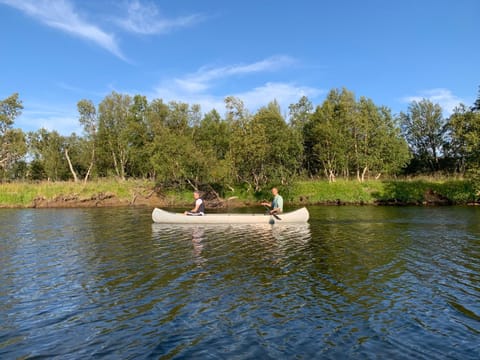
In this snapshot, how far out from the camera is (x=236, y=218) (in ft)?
74.1

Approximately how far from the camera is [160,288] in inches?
392

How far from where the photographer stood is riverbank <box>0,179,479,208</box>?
37.4 m

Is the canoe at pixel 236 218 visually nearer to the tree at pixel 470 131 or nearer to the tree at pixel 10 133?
the tree at pixel 470 131

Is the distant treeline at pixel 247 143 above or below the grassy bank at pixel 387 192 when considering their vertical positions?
above

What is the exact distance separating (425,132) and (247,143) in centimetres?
3451

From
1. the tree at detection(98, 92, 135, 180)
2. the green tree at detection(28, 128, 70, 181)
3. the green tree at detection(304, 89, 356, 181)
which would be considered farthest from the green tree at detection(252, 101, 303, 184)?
the green tree at detection(28, 128, 70, 181)

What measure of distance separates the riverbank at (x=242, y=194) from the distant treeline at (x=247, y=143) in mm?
1880

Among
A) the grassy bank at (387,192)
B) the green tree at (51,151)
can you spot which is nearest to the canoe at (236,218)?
the grassy bank at (387,192)

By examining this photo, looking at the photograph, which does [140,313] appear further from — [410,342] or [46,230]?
[46,230]

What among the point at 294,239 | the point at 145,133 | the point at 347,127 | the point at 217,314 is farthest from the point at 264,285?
the point at 145,133

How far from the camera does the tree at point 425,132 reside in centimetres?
5781

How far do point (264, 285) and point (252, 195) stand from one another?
31.4 m

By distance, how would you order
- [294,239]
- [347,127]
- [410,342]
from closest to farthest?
[410,342] < [294,239] < [347,127]

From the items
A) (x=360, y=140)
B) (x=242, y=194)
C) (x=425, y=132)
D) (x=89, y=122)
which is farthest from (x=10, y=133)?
(x=425, y=132)
